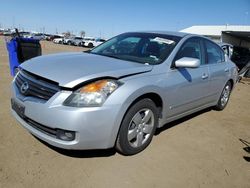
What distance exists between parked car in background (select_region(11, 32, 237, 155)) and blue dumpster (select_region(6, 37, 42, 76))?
373 cm

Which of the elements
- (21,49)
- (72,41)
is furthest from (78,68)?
(72,41)

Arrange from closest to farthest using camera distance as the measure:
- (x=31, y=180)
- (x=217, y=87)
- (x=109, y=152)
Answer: (x=31, y=180) < (x=109, y=152) < (x=217, y=87)

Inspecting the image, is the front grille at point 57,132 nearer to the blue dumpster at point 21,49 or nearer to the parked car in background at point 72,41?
the blue dumpster at point 21,49

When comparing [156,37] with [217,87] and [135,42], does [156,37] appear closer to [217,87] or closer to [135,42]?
[135,42]

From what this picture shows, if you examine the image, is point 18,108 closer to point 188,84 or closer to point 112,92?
point 112,92

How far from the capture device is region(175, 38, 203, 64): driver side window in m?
4.28

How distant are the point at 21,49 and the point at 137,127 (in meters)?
5.40

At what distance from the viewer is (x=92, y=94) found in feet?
9.86

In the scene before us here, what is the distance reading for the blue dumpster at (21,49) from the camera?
7.57m

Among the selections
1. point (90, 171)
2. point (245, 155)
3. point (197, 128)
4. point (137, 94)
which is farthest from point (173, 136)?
point (90, 171)

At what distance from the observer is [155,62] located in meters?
3.87

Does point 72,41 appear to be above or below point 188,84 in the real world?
below

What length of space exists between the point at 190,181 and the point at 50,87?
1.94 metres

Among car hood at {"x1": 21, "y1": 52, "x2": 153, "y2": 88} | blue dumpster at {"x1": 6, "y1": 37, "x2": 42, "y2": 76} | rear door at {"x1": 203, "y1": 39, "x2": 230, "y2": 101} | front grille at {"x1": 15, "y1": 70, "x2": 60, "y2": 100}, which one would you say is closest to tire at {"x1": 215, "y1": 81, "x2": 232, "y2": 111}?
rear door at {"x1": 203, "y1": 39, "x2": 230, "y2": 101}
